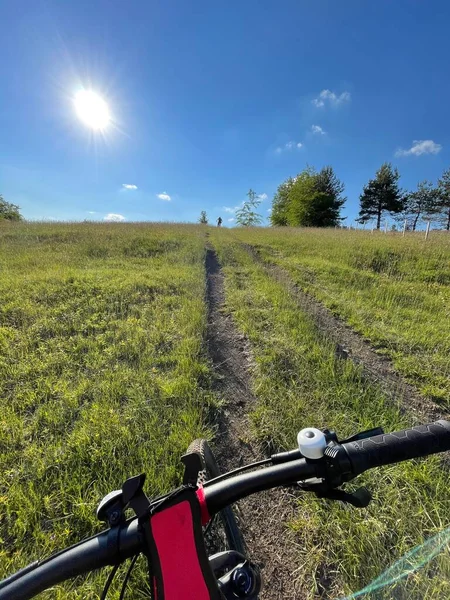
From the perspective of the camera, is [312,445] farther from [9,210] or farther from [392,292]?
[9,210]

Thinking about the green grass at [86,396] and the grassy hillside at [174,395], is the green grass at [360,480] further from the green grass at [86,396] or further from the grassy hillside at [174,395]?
the green grass at [86,396]

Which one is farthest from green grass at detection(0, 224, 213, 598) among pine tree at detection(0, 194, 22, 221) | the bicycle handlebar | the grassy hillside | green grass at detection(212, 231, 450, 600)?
pine tree at detection(0, 194, 22, 221)

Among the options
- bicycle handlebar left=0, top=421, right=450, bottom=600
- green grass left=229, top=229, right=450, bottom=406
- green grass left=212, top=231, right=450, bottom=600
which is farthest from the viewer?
green grass left=229, top=229, right=450, bottom=406

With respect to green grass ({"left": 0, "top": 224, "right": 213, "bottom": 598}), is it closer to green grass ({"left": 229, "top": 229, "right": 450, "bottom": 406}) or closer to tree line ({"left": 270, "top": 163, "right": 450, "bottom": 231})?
green grass ({"left": 229, "top": 229, "right": 450, "bottom": 406})

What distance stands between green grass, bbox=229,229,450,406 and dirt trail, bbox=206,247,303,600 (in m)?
2.08

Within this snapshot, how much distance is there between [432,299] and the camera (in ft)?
19.5

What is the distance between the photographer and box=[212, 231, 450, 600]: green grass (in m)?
1.48

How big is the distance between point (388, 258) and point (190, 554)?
33.5ft

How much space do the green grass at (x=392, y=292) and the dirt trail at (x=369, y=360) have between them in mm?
128

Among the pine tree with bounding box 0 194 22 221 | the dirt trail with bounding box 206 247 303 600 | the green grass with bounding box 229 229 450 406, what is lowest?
the dirt trail with bounding box 206 247 303 600

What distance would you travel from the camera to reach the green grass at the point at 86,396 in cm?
178

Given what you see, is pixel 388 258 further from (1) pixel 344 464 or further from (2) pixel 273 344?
(1) pixel 344 464

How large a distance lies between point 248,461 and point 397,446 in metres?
1.65

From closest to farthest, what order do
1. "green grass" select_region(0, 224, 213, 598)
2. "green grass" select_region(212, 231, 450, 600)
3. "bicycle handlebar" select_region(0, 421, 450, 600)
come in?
"bicycle handlebar" select_region(0, 421, 450, 600), "green grass" select_region(212, 231, 450, 600), "green grass" select_region(0, 224, 213, 598)
